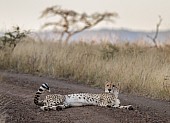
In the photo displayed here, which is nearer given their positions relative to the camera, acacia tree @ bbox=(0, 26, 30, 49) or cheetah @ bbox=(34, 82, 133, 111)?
cheetah @ bbox=(34, 82, 133, 111)

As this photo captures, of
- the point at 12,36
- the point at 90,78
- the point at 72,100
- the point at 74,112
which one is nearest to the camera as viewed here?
the point at 74,112

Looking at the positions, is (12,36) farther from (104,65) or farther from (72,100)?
(72,100)

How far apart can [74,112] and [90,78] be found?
166 inches

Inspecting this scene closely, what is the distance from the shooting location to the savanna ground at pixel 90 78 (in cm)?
710

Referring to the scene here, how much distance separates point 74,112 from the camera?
7238mm

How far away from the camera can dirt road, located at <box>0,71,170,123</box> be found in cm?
669

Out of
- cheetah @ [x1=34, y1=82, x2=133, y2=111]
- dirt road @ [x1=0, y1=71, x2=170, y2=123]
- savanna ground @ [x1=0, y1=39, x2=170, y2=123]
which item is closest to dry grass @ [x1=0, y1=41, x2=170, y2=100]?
savanna ground @ [x1=0, y1=39, x2=170, y2=123]

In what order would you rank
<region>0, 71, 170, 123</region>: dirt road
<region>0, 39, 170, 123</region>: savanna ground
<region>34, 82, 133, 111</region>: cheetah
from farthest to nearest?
<region>34, 82, 133, 111</region>: cheetah → <region>0, 39, 170, 123</region>: savanna ground → <region>0, 71, 170, 123</region>: dirt road

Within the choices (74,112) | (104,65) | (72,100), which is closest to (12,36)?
(104,65)

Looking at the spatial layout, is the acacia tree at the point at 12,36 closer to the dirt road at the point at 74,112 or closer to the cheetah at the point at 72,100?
the dirt road at the point at 74,112

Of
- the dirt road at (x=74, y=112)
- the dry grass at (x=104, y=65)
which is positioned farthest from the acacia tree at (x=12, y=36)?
the dirt road at (x=74, y=112)

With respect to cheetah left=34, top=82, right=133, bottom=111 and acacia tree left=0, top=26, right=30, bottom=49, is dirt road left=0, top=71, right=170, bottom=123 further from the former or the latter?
acacia tree left=0, top=26, right=30, bottom=49

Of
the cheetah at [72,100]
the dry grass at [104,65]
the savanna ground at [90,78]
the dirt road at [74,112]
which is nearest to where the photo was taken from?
the dirt road at [74,112]

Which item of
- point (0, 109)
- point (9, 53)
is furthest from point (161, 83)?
point (9, 53)
